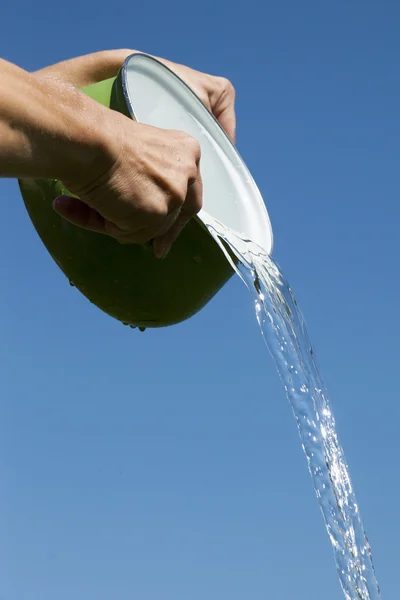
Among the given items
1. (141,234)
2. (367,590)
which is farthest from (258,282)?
(367,590)

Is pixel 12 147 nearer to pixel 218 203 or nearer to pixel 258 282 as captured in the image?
pixel 258 282

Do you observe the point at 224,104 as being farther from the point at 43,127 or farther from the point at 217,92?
the point at 43,127

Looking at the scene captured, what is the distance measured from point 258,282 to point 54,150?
1185mm

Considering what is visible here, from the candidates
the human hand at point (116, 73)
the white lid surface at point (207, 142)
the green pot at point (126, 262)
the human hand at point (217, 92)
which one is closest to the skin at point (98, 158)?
the green pot at point (126, 262)

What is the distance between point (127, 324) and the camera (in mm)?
3473

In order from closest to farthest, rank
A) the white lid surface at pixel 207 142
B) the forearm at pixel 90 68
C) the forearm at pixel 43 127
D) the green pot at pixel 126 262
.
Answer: the forearm at pixel 43 127 < the green pot at pixel 126 262 < the white lid surface at pixel 207 142 < the forearm at pixel 90 68

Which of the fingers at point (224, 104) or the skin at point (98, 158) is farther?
the fingers at point (224, 104)

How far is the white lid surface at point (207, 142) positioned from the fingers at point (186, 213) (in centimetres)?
49

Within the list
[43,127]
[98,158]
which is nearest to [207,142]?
[98,158]

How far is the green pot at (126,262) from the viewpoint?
123 inches

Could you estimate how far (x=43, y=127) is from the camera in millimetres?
2104

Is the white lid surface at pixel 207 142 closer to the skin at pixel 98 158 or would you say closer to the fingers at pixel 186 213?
the fingers at pixel 186 213

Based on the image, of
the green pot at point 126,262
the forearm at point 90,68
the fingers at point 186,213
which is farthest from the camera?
the forearm at point 90,68

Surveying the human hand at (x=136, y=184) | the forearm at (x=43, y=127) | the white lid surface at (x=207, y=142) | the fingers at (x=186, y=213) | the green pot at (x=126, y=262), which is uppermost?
the white lid surface at (x=207, y=142)
